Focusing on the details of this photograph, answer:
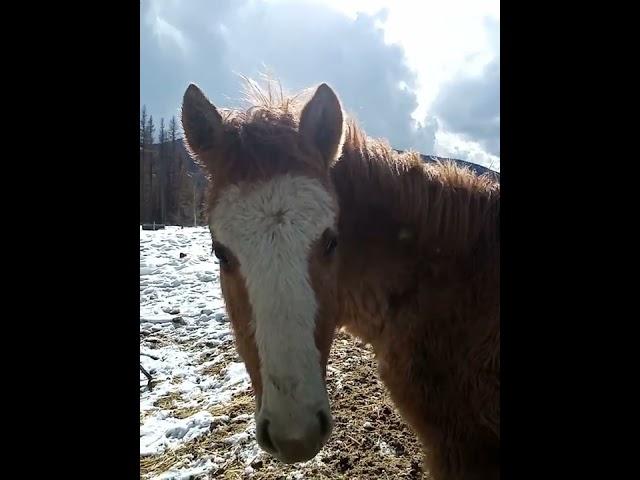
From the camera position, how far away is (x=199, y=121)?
225cm

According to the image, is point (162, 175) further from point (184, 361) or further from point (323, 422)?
point (323, 422)

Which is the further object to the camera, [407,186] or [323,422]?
[407,186]

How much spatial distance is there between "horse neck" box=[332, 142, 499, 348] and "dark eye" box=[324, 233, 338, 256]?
0.34m

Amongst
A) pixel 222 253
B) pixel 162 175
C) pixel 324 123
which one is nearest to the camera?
pixel 222 253

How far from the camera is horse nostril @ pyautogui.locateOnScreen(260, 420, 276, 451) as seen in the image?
1.67m

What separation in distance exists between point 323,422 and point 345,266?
976 mm

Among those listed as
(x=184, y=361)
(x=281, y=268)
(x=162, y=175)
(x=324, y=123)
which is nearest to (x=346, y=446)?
(x=281, y=268)

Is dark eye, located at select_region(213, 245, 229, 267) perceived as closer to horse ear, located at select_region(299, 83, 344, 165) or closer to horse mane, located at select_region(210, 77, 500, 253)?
horse mane, located at select_region(210, 77, 500, 253)

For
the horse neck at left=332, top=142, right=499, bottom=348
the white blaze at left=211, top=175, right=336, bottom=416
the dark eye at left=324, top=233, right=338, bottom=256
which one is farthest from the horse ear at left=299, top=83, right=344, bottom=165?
the dark eye at left=324, top=233, right=338, bottom=256

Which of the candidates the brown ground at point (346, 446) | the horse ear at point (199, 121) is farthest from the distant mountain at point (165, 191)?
the horse ear at point (199, 121)

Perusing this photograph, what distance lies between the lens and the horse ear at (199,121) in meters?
2.20
